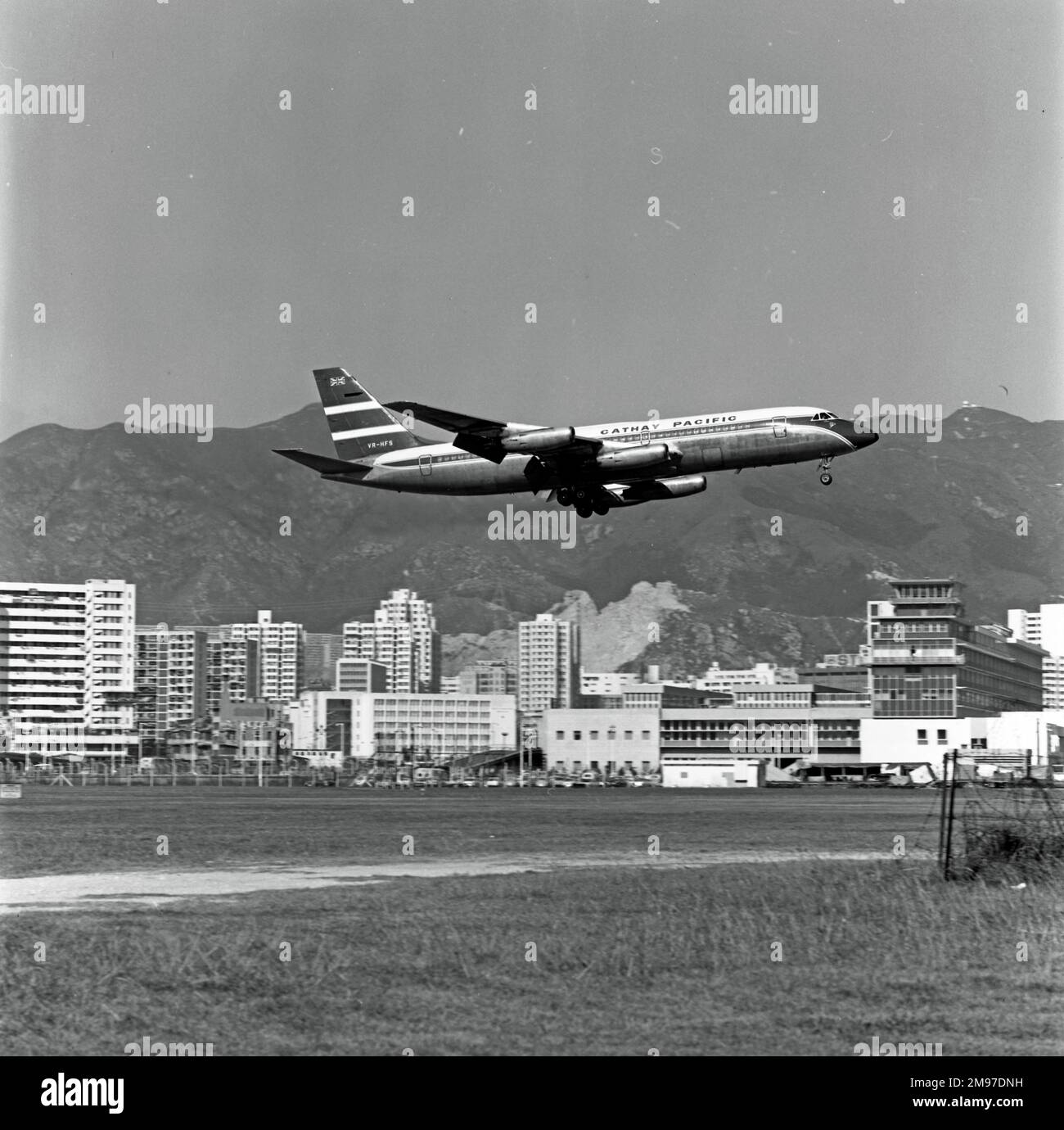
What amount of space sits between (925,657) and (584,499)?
123 m

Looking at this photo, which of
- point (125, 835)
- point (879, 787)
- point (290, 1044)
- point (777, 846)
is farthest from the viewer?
point (879, 787)

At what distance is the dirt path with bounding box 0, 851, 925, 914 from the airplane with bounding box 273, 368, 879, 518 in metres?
17.9

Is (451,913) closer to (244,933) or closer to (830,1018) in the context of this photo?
(244,933)

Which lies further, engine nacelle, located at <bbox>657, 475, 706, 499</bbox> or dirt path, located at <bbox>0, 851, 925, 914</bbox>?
engine nacelle, located at <bbox>657, 475, 706, 499</bbox>

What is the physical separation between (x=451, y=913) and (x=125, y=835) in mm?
42447

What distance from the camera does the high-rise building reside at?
586 ft

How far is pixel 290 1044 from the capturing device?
19219mm

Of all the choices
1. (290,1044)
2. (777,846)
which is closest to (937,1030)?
(290,1044)

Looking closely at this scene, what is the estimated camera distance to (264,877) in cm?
4244

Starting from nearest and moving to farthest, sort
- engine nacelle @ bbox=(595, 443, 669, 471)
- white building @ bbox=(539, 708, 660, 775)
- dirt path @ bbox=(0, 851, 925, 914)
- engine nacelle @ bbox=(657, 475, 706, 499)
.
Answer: dirt path @ bbox=(0, 851, 925, 914), engine nacelle @ bbox=(595, 443, 669, 471), engine nacelle @ bbox=(657, 475, 706, 499), white building @ bbox=(539, 708, 660, 775)

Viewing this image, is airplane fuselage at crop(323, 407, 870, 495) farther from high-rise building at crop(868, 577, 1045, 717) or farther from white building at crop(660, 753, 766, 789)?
high-rise building at crop(868, 577, 1045, 717)

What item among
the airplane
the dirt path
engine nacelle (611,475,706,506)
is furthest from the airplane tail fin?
the dirt path

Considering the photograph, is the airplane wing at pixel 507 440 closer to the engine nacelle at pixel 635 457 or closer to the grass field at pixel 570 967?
the engine nacelle at pixel 635 457

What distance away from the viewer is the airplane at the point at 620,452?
63.1m
